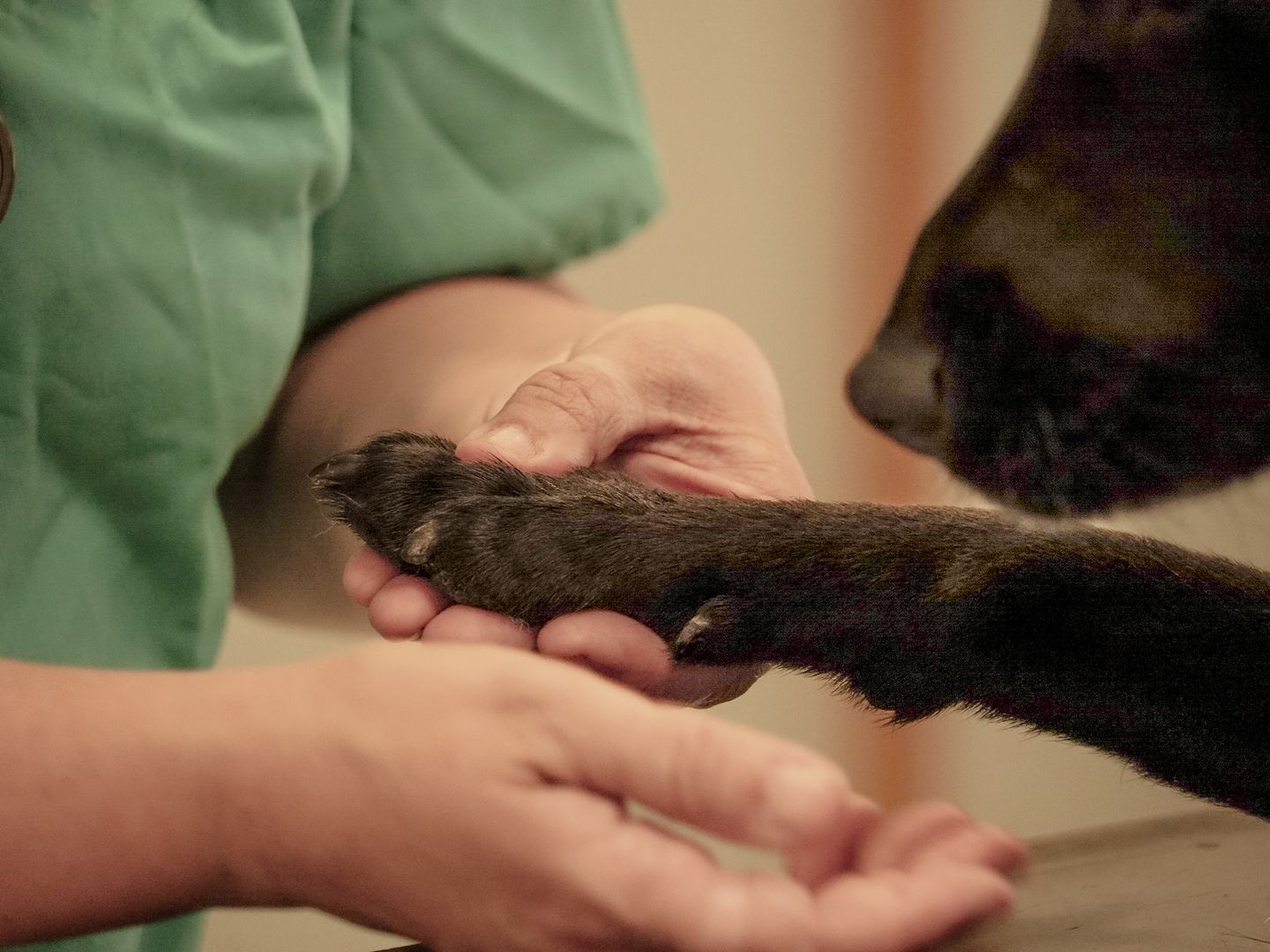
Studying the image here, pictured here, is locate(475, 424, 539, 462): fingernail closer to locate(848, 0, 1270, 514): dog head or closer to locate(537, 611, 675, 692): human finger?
locate(537, 611, 675, 692): human finger

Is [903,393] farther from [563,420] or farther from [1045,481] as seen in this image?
[563,420]

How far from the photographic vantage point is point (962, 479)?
0.62 m

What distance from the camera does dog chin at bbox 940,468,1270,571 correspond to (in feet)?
1.95

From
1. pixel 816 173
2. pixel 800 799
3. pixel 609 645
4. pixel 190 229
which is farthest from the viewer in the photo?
pixel 816 173

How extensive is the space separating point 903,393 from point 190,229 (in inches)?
15.3

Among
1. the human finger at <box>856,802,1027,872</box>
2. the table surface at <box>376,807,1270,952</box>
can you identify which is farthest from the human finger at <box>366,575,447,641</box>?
the human finger at <box>856,802,1027,872</box>

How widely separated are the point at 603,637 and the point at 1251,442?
45cm

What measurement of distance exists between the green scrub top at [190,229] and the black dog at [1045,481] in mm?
126

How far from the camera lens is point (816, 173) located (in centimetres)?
144

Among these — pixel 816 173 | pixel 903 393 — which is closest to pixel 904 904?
pixel 903 393

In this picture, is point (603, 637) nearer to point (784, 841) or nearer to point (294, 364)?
point (784, 841)

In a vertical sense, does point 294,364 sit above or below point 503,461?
below

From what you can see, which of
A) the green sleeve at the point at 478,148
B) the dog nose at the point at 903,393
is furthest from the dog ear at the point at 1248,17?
the green sleeve at the point at 478,148

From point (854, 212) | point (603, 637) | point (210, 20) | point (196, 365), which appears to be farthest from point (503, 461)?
point (854, 212)
